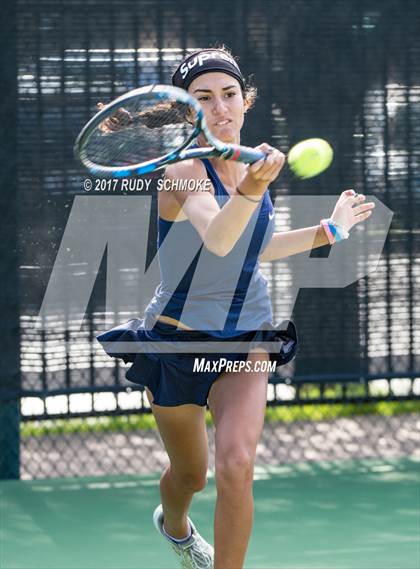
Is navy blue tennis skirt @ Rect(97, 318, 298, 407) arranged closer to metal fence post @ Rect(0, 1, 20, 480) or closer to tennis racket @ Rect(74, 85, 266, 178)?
tennis racket @ Rect(74, 85, 266, 178)

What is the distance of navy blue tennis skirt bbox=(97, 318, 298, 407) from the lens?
11.2 feet

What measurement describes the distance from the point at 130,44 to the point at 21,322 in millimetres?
1275

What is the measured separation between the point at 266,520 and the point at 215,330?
144cm

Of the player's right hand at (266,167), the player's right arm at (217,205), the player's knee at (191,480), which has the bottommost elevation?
the player's knee at (191,480)

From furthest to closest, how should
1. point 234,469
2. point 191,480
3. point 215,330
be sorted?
1. point 191,480
2. point 215,330
3. point 234,469

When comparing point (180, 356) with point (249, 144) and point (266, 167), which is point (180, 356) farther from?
point (249, 144)

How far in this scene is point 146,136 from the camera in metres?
A: 3.36

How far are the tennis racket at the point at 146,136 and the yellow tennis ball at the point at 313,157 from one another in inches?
67.3

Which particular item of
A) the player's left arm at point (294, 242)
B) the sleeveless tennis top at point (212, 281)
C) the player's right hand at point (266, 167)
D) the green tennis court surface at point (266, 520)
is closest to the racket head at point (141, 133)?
the player's right hand at point (266, 167)

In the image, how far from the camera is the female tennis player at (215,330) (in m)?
3.22

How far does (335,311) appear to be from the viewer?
211 inches

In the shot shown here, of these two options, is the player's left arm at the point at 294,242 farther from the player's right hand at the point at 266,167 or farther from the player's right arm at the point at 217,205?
the player's right hand at the point at 266,167

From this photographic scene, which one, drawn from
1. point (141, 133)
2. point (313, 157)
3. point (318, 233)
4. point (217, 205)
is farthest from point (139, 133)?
point (313, 157)

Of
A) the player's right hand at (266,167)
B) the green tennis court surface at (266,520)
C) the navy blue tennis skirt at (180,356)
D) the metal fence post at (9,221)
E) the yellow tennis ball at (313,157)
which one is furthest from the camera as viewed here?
the yellow tennis ball at (313,157)
